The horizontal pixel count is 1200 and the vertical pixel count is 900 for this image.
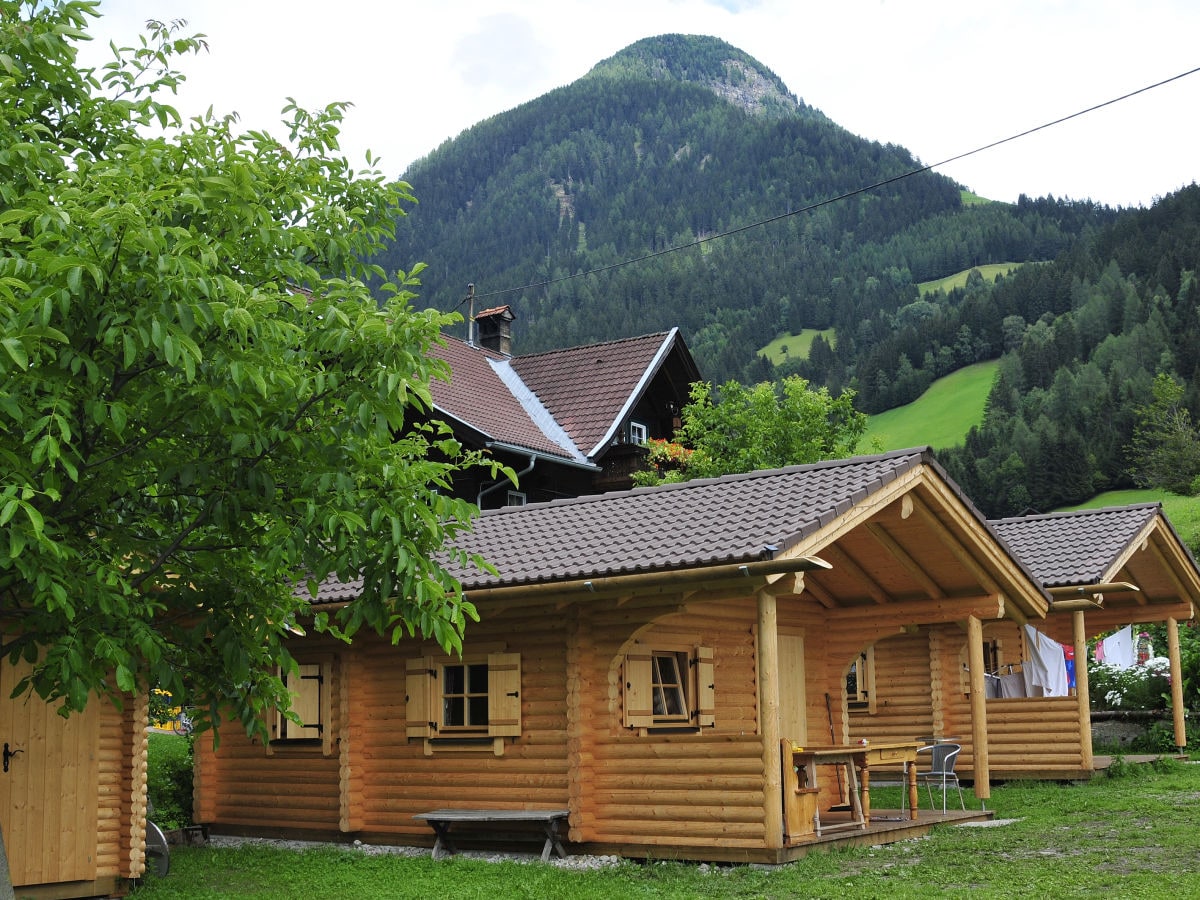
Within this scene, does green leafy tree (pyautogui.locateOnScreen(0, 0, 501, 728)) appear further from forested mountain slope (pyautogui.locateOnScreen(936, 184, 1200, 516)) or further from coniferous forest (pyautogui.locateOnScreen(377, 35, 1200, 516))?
forested mountain slope (pyautogui.locateOnScreen(936, 184, 1200, 516))

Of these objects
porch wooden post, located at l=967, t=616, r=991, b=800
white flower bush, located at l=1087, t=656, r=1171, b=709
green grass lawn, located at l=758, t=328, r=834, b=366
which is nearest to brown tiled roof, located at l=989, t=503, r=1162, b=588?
porch wooden post, located at l=967, t=616, r=991, b=800

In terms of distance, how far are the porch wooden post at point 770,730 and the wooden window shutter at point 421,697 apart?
407 cm

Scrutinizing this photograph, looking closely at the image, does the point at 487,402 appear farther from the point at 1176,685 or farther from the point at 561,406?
the point at 1176,685

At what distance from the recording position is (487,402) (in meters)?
28.0

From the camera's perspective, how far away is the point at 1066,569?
18625 millimetres

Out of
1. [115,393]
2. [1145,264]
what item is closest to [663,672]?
[115,393]

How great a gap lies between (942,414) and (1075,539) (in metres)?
74.2

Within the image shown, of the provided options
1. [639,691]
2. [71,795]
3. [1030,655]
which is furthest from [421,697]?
[1030,655]

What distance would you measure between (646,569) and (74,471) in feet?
21.3

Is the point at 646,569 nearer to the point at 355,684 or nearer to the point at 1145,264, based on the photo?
Result: the point at 355,684

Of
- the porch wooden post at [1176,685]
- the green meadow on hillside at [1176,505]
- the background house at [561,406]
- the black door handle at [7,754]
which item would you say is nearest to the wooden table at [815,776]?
the black door handle at [7,754]

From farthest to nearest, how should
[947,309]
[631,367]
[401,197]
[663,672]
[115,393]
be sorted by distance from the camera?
[947,309] → [631,367] → [663,672] → [401,197] → [115,393]

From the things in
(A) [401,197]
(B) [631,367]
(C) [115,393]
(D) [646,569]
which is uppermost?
(B) [631,367]

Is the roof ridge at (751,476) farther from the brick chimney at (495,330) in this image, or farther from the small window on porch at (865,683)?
the brick chimney at (495,330)
